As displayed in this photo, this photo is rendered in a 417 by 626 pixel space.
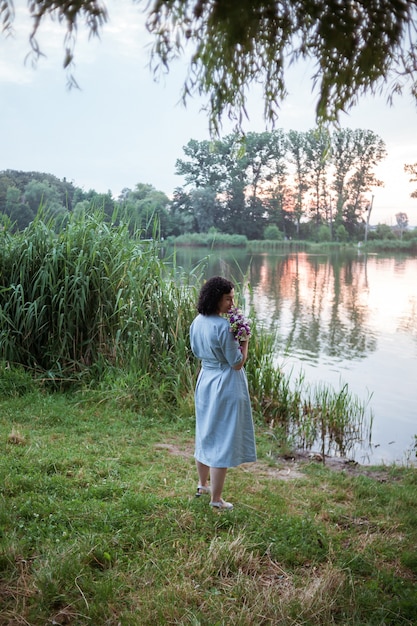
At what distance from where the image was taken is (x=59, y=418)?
4.88 m

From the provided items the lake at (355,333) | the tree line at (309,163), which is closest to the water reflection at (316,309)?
the lake at (355,333)

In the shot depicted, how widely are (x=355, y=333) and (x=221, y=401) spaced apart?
10519mm

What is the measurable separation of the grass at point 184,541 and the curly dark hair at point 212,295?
105 cm

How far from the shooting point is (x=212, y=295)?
126 inches

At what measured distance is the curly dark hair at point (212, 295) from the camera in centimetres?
320

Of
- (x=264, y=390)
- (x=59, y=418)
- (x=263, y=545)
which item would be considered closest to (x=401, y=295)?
(x=264, y=390)

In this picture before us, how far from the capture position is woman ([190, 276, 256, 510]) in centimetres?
313

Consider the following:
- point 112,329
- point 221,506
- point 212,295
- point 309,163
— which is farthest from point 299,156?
point 112,329

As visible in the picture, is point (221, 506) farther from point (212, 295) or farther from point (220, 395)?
point (212, 295)

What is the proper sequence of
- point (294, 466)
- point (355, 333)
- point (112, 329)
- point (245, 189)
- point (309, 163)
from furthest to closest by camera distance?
point (355, 333) < point (245, 189) < point (112, 329) < point (294, 466) < point (309, 163)

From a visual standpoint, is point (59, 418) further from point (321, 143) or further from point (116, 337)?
point (321, 143)

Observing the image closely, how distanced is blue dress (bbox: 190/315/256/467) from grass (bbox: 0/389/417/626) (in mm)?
305

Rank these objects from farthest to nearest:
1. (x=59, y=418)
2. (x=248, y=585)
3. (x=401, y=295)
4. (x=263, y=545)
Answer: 1. (x=401, y=295)
2. (x=59, y=418)
3. (x=263, y=545)
4. (x=248, y=585)

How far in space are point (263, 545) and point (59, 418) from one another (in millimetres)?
2588
